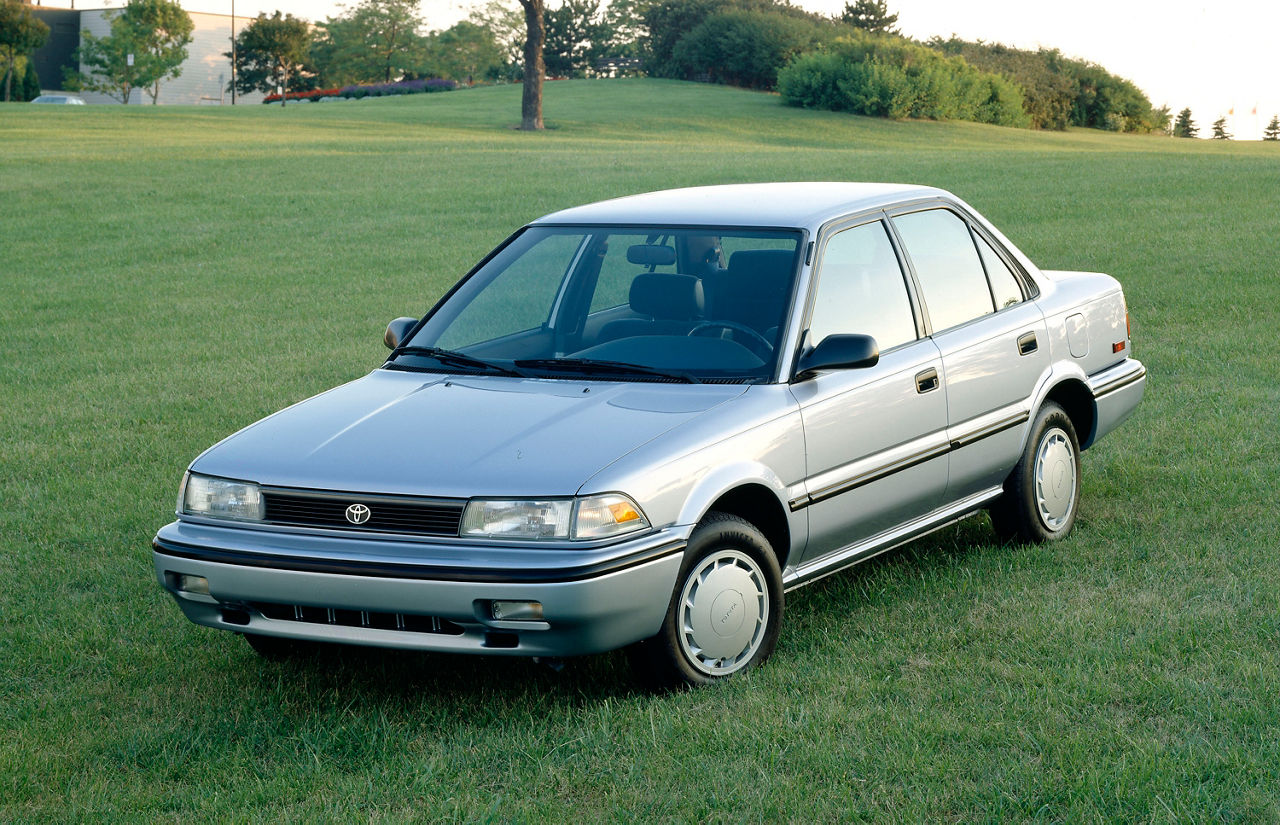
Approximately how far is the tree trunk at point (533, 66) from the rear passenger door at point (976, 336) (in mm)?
37192

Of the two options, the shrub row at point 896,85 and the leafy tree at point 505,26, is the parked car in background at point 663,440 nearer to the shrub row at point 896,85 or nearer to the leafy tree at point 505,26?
the shrub row at point 896,85

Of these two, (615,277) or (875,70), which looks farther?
(875,70)

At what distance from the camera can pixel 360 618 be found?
4.30 metres

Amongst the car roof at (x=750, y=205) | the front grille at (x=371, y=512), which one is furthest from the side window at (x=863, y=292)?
the front grille at (x=371, y=512)

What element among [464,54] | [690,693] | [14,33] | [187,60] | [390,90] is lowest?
[690,693]

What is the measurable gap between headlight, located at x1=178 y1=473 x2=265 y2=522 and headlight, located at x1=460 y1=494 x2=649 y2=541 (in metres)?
0.77

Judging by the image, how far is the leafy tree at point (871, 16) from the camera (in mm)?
80812

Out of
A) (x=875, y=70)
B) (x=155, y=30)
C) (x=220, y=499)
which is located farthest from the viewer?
(x=155, y=30)

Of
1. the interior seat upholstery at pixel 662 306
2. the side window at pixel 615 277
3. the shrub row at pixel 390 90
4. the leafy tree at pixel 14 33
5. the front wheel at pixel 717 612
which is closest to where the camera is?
the front wheel at pixel 717 612

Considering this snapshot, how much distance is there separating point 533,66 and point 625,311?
38.4 meters

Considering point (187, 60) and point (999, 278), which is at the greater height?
point (187, 60)

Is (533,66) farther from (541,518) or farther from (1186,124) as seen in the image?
(1186,124)

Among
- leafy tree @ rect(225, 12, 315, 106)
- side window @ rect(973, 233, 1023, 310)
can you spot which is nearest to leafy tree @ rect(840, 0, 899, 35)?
leafy tree @ rect(225, 12, 315, 106)

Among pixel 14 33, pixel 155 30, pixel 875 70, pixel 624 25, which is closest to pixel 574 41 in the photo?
pixel 624 25
